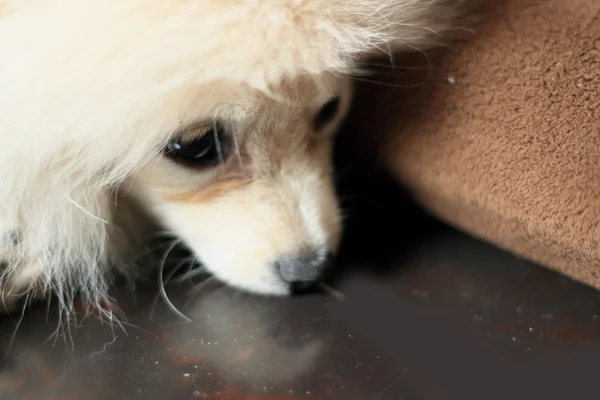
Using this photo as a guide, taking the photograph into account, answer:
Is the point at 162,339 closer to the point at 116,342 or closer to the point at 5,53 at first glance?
the point at 116,342

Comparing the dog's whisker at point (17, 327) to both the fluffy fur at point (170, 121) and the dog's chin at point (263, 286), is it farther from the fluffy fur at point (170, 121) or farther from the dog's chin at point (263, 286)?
the dog's chin at point (263, 286)

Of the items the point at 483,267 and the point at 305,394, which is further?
the point at 483,267

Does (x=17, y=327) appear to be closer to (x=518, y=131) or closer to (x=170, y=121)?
(x=170, y=121)

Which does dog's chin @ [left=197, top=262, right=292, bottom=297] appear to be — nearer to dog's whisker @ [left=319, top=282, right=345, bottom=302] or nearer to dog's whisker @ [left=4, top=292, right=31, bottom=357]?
dog's whisker @ [left=319, top=282, right=345, bottom=302]

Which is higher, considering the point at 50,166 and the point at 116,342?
the point at 50,166

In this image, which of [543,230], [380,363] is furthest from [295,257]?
[543,230]
